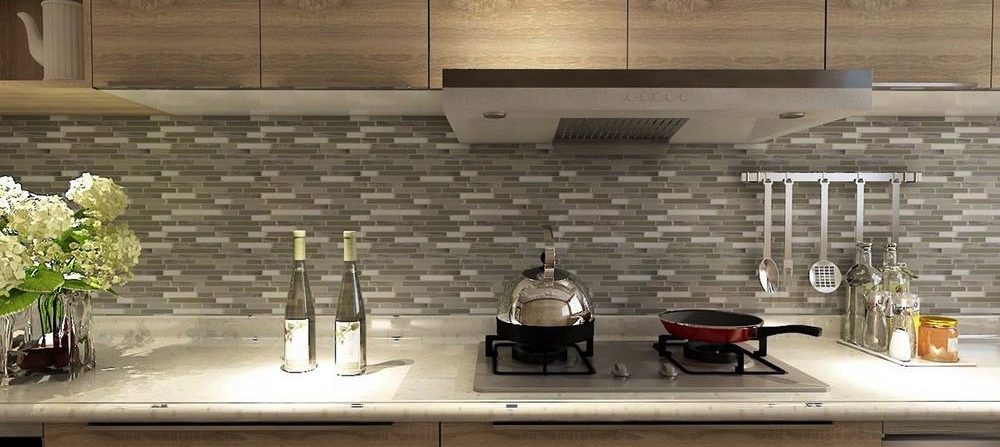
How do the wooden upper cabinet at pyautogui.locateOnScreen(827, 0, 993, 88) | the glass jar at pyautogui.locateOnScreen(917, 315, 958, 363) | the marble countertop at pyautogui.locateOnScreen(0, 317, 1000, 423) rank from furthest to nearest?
the glass jar at pyautogui.locateOnScreen(917, 315, 958, 363)
the wooden upper cabinet at pyautogui.locateOnScreen(827, 0, 993, 88)
the marble countertop at pyautogui.locateOnScreen(0, 317, 1000, 423)

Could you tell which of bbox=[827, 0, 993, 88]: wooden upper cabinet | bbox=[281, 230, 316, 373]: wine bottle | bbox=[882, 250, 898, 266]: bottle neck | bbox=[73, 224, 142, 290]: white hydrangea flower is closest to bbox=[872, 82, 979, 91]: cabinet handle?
bbox=[827, 0, 993, 88]: wooden upper cabinet

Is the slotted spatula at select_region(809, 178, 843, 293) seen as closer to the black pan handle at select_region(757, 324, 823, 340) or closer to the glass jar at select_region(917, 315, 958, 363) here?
the glass jar at select_region(917, 315, 958, 363)

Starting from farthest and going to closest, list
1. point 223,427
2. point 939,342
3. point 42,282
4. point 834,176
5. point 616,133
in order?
point 834,176, point 616,133, point 939,342, point 42,282, point 223,427

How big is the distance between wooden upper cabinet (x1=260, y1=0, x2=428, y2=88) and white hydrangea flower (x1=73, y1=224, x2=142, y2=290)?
0.56 m

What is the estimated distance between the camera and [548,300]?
160 cm

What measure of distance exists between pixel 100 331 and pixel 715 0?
6.49ft

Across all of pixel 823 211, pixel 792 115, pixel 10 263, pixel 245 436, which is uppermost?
pixel 792 115

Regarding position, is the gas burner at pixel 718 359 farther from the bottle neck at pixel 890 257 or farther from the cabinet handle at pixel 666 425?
the bottle neck at pixel 890 257

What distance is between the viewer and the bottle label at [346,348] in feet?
5.12

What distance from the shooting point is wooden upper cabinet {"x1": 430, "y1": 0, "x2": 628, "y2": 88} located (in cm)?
155

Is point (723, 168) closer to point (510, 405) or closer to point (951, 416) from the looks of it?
point (951, 416)

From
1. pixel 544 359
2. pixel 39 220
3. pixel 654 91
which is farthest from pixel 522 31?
pixel 39 220

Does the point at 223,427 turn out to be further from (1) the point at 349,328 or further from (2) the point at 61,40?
(2) the point at 61,40

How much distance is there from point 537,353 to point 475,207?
1.76ft
